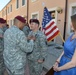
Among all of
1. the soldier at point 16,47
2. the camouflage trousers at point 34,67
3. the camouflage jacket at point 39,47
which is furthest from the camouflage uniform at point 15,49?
the camouflage trousers at point 34,67

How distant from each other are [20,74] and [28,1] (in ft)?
50.8

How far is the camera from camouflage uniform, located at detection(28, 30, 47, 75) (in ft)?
12.2

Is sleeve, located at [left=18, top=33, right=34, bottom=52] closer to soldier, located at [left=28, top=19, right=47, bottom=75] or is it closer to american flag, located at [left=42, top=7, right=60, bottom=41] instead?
soldier, located at [left=28, top=19, right=47, bottom=75]

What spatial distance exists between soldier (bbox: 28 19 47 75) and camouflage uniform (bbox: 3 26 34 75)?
1.14 feet

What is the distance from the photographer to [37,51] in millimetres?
3820

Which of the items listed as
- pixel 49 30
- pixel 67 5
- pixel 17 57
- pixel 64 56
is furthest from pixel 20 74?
pixel 67 5

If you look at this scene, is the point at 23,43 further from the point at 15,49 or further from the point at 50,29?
the point at 50,29

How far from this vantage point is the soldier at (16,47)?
10.6 feet

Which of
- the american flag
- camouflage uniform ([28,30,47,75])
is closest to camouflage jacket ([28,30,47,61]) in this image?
camouflage uniform ([28,30,47,75])

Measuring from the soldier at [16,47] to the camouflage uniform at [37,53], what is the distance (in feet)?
1.01

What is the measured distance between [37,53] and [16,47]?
689 millimetres

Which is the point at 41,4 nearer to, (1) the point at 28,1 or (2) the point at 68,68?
(1) the point at 28,1

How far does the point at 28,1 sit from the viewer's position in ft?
60.2

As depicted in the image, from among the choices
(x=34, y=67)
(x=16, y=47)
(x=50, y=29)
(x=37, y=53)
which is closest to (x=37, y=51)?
(x=37, y=53)
